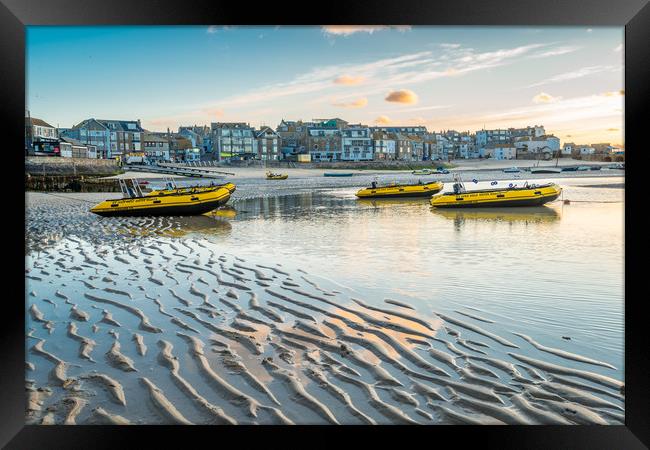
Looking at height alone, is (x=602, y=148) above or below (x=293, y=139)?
below

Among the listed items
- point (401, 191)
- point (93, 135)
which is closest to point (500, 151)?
point (401, 191)

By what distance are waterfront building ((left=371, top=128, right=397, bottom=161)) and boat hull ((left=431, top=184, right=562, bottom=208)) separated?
29834 mm

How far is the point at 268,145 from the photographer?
158 feet

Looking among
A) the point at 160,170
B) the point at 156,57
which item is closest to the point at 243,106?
the point at 160,170

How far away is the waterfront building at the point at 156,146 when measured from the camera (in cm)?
4428

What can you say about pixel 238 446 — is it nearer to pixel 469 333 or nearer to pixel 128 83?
pixel 469 333

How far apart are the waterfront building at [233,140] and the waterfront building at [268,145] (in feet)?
2.16

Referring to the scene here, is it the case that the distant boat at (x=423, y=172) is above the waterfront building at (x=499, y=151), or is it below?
below

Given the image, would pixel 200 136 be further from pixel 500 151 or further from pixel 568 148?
pixel 568 148

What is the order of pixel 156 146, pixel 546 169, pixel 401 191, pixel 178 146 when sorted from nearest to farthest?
pixel 401 191 → pixel 546 169 → pixel 156 146 → pixel 178 146

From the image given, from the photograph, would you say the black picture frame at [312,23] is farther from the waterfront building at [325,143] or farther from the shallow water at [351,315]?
the waterfront building at [325,143]

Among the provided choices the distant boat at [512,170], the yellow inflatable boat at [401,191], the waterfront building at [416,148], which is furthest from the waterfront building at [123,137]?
the distant boat at [512,170]

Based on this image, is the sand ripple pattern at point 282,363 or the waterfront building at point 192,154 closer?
the sand ripple pattern at point 282,363

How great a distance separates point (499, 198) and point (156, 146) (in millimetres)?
33082
